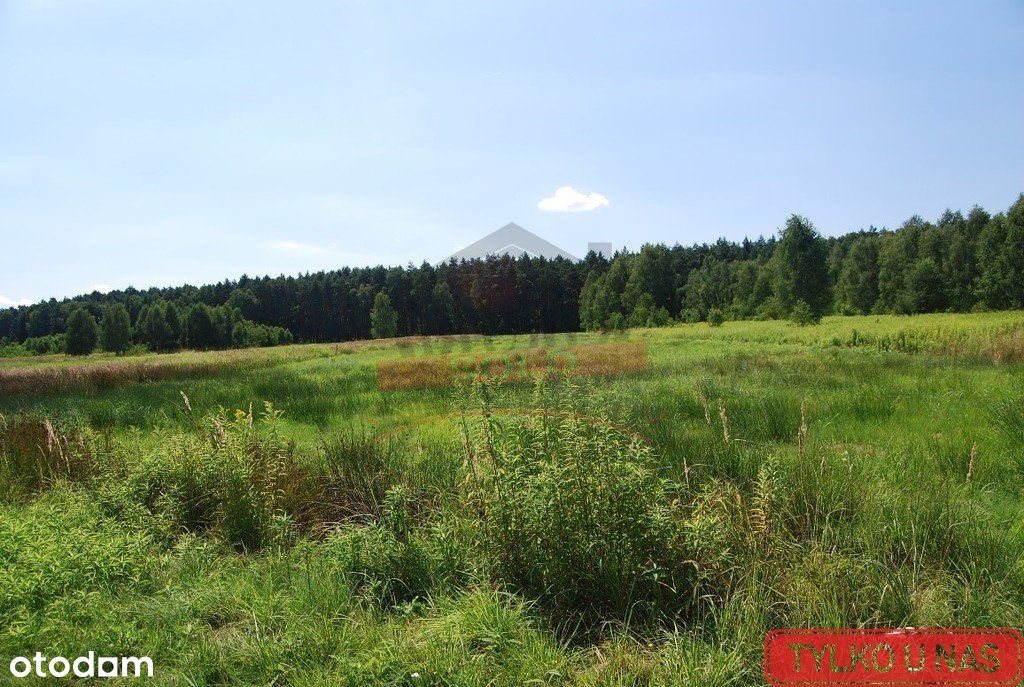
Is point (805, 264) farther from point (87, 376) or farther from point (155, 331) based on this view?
point (155, 331)

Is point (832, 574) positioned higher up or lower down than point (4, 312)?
lower down

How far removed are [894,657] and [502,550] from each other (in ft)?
6.84

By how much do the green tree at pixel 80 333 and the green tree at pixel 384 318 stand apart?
23441 mm

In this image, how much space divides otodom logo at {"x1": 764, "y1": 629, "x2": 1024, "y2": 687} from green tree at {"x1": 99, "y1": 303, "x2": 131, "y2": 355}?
52.9 metres

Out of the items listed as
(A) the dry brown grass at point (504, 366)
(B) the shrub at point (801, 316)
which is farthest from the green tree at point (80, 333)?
(B) the shrub at point (801, 316)

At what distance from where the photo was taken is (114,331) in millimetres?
47938

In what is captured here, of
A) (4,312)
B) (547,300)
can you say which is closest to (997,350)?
(4,312)

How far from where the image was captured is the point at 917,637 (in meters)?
2.64

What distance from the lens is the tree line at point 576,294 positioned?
177ft

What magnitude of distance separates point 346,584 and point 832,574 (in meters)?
2.82

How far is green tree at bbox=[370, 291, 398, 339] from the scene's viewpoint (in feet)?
184

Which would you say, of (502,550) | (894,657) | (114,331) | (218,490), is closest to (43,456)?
(218,490)

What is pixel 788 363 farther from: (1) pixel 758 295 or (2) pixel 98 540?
(1) pixel 758 295

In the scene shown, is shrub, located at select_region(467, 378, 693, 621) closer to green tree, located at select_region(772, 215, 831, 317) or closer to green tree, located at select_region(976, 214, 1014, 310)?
green tree, located at select_region(772, 215, 831, 317)
